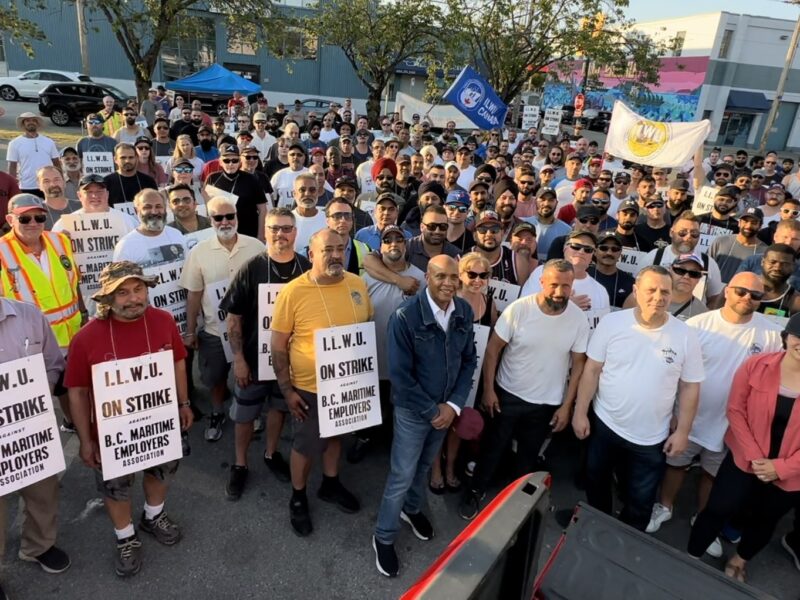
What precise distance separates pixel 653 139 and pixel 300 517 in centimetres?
913

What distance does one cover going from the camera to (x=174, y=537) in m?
3.49

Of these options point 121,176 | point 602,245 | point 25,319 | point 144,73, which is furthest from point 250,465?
point 144,73

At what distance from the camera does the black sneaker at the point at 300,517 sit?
368 centimetres

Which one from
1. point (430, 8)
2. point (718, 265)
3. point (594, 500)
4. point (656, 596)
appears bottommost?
point (594, 500)

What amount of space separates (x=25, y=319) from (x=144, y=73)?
17303 mm

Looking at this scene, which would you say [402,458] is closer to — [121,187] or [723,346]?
[723,346]

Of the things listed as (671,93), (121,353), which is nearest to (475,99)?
(121,353)

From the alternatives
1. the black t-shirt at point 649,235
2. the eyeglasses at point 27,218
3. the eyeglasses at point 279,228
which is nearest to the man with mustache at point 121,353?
the eyeglasses at point 279,228

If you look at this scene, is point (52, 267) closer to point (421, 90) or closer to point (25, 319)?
point (25, 319)

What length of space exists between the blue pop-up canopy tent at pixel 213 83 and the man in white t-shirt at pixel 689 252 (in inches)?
812

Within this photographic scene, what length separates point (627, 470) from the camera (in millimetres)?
3658

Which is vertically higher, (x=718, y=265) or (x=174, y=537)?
(x=718, y=265)

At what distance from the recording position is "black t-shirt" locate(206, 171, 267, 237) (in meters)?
6.47

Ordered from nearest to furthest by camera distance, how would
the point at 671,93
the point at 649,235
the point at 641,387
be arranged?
the point at 641,387
the point at 649,235
the point at 671,93
